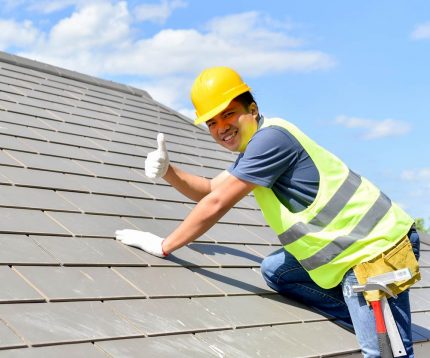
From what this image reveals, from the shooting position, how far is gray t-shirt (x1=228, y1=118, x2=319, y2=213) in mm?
3057

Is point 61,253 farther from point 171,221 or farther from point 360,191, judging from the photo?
point 360,191

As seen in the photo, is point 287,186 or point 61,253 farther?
point 287,186

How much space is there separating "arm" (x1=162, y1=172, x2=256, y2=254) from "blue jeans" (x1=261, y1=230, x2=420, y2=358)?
534 mm

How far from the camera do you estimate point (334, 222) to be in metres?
3.09

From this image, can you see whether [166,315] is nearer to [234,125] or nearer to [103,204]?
[234,125]

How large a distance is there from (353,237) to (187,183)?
1037 mm

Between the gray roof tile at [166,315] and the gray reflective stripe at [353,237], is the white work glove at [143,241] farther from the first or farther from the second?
the gray reflective stripe at [353,237]

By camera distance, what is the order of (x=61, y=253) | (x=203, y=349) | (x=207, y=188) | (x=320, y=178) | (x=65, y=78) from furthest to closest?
(x=65, y=78)
(x=207, y=188)
(x=320, y=178)
(x=61, y=253)
(x=203, y=349)

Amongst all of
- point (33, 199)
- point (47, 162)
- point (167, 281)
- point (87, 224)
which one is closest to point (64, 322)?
point (167, 281)

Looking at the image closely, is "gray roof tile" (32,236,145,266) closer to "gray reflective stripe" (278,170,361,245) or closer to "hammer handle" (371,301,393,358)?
"gray reflective stripe" (278,170,361,245)

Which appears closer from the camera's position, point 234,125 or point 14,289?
point 14,289

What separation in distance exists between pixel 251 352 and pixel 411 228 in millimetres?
1108

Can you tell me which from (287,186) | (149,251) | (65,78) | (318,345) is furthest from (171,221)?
(65,78)

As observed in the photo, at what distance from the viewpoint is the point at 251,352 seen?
2641 millimetres
